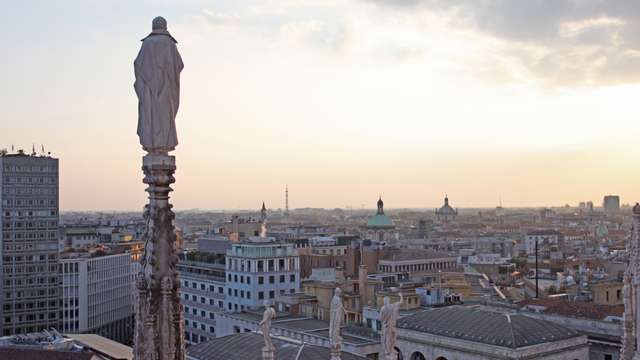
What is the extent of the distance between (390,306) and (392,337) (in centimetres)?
65

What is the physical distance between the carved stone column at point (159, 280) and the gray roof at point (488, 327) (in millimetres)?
33441

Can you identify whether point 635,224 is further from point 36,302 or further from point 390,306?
point 36,302

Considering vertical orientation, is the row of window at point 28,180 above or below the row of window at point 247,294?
above

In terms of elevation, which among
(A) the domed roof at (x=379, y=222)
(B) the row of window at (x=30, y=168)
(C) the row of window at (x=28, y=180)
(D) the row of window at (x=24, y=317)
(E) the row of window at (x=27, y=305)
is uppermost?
(B) the row of window at (x=30, y=168)

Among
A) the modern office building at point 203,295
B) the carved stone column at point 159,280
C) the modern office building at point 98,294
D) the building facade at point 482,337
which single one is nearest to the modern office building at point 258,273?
the modern office building at point 203,295

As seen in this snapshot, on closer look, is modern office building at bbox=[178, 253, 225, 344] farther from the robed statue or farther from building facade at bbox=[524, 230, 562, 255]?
building facade at bbox=[524, 230, 562, 255]

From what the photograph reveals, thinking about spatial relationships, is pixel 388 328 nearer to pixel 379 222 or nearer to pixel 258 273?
pixel 258 273

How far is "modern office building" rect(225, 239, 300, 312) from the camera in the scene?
247ft

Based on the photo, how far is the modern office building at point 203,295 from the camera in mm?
80750

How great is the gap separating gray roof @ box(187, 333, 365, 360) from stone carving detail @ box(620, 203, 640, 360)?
68.6ft

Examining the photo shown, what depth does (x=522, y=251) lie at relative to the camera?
166m

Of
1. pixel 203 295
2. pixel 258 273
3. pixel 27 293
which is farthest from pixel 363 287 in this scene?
pixel 27 293

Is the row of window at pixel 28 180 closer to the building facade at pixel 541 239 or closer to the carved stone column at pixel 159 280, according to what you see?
the carved stone column at pixel 159 280

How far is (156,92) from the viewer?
30.8 feet
